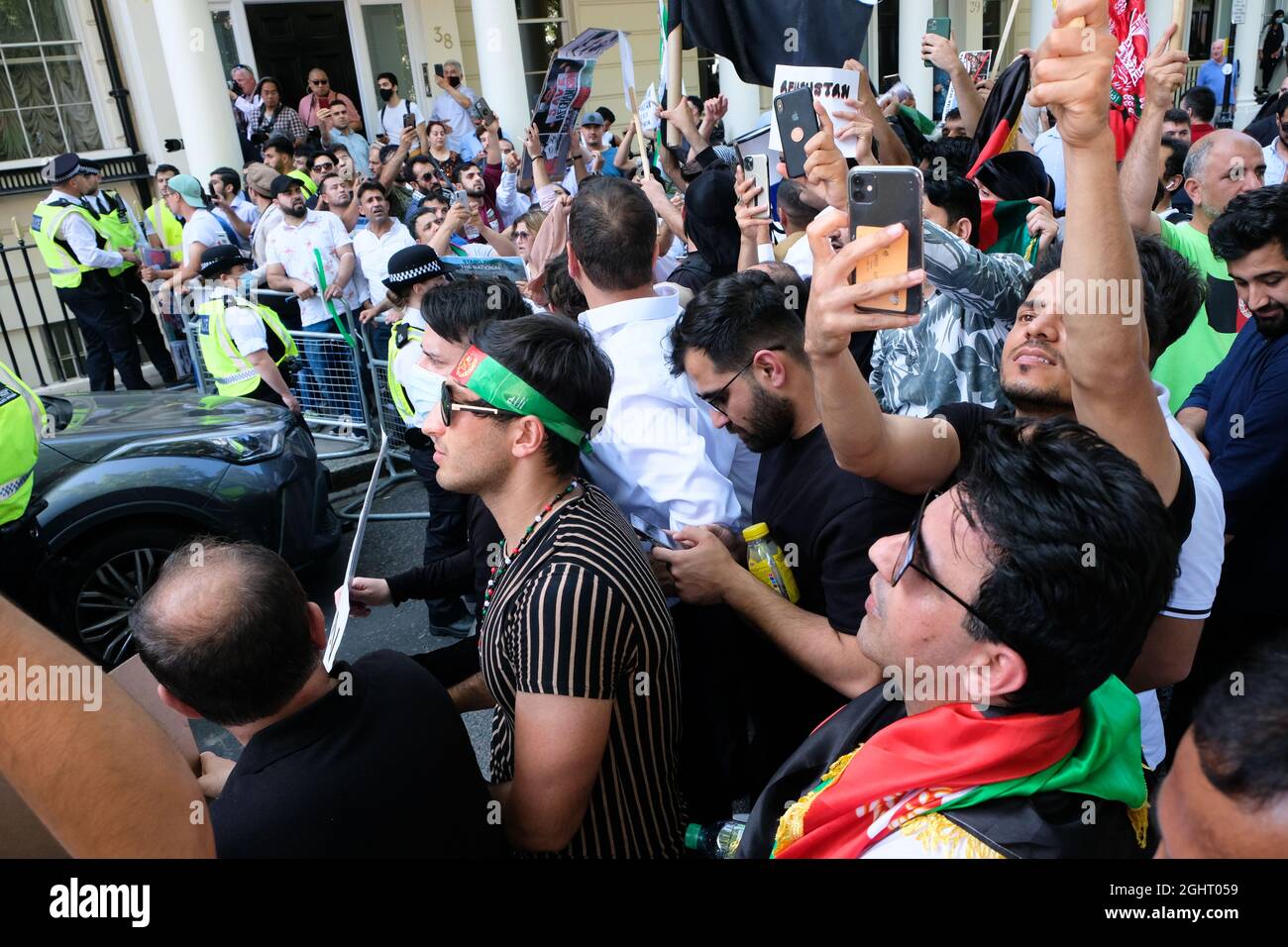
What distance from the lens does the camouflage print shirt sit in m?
2.84

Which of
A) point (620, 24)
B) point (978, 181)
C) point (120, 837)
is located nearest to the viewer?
point (120, 837)

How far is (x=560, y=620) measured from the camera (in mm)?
1866

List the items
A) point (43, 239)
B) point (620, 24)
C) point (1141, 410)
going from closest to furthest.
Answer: point (1141, 410)
point (43, 239)
point (620, 24)

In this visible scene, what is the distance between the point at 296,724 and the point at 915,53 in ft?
54.1

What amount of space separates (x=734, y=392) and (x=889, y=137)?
2862 millimetres

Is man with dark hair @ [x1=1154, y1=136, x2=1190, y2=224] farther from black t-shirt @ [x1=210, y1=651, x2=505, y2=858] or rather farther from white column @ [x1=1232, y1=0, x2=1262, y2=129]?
white column @ [x1=1232, y1=0, x2=1262, y2=129]

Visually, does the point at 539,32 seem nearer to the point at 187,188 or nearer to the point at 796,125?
the point at 187,188

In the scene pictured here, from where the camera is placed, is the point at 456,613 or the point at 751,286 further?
the point at 456,613

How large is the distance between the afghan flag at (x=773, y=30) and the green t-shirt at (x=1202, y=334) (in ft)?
5.31

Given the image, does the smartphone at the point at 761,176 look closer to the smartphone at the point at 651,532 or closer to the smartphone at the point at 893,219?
the smartphone at the point at 651,532

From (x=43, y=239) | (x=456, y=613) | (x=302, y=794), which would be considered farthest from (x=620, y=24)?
(x=302, y=794)

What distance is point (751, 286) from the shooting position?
2.55 meters

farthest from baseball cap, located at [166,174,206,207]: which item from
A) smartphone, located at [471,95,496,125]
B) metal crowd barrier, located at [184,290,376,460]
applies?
smartphone, located at [471,95,496,125]

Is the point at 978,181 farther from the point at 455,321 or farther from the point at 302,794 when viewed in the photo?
the point at 302,794
